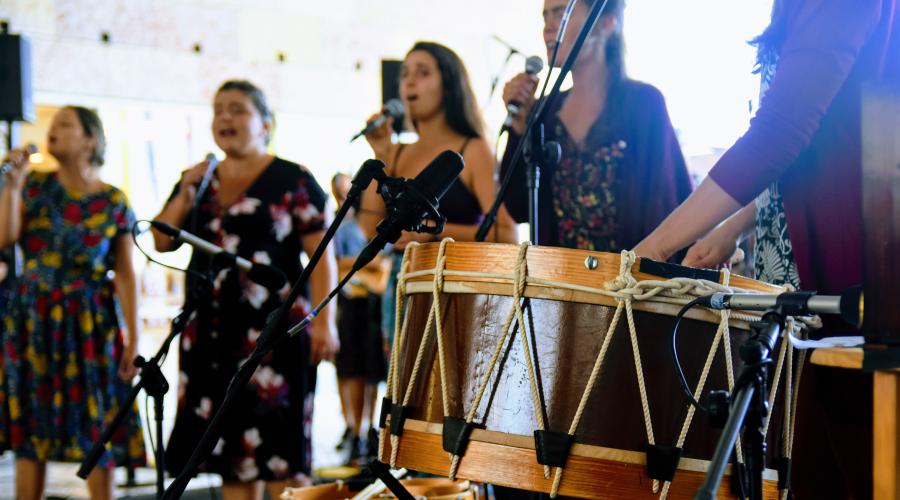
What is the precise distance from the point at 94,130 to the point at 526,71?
6.69 ft

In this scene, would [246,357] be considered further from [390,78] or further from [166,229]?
[390,78]

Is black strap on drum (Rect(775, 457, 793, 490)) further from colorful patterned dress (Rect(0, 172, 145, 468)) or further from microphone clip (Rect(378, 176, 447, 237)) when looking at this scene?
colorful patterned dress (Rect(0, 172, 145, 468))

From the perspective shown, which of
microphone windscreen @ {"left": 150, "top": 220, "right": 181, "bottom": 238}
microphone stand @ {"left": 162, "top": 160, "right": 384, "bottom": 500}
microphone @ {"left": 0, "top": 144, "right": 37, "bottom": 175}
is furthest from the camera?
microphone @ {"left": 0, "top": 144, "right": 37, "bottom": 175}

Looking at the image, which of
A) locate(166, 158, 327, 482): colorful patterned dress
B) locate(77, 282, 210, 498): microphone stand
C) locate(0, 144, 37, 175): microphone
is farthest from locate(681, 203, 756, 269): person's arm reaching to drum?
locate(0, 144, 37, 175): microphone

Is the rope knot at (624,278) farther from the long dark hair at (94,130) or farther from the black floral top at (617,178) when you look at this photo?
the long dark hair at (94,130)

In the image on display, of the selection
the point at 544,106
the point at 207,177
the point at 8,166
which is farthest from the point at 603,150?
the point at 8,166

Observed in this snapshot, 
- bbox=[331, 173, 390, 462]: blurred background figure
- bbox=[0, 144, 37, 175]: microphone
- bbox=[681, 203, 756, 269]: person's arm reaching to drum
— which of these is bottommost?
bbox=[331, 173, 390, 462]: blurred background figure

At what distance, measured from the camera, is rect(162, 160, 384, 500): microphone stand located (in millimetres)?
1321

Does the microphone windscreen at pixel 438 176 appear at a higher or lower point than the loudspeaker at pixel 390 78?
lower

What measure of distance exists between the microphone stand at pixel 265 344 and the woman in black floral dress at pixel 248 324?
1313 mm

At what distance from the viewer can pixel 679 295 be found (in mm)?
1271

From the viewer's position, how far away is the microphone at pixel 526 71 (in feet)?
6.88

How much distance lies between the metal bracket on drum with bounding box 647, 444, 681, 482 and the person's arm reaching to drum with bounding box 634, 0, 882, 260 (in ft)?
1.11

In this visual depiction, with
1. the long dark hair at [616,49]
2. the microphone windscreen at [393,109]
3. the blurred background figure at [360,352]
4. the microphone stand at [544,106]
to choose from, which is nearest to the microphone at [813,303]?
the microphone stand at [544,106]
